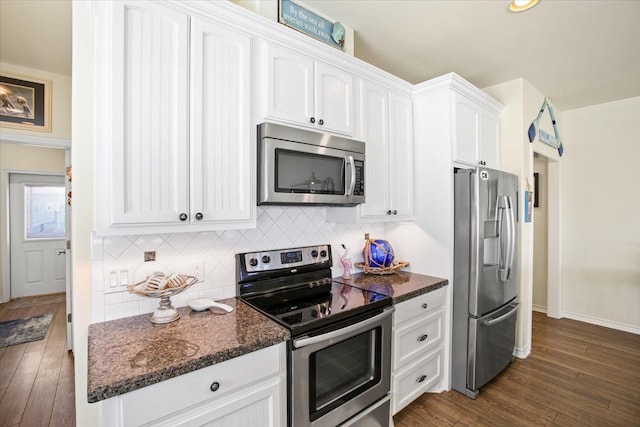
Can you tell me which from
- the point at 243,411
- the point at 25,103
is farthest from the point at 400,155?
the point at 25,103

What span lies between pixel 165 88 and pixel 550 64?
313cm

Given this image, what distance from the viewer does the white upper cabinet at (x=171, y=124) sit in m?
1.23

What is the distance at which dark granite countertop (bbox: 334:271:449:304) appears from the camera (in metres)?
2.02

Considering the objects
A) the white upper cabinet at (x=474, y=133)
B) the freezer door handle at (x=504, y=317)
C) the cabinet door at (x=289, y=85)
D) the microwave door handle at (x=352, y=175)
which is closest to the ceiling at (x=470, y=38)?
the white upper cabinet at (x=474, y=133)

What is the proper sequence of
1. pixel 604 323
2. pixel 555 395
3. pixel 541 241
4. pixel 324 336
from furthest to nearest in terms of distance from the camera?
pixel 541 241
pixel 604 323
pixel 555 395
pixel 324 336

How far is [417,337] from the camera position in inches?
83.9

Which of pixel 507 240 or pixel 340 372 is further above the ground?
pixel 507 240

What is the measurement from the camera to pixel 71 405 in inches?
90.0

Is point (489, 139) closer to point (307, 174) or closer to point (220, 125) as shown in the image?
point (307, 174)

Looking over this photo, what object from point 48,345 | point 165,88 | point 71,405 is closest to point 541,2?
point 165,88

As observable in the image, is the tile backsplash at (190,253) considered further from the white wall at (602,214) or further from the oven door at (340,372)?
the white wall at (602,214)

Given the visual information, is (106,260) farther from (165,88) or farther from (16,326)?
(16,326)

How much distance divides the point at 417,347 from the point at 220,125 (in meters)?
1.88

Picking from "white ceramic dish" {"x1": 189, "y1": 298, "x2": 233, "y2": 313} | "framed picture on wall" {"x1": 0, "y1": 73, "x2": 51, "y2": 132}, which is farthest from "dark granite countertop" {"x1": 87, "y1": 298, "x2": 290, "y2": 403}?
"framed picture on wall" {"x1": 0, "y1": 73, "x2": 51, "y2": 132}
